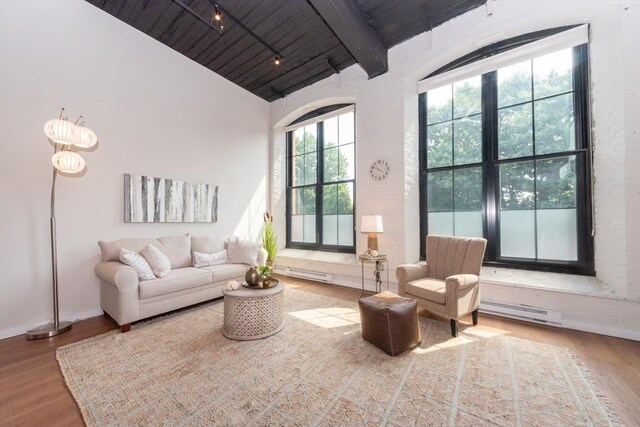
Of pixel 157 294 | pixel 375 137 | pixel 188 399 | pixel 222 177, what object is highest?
pixel 375 137

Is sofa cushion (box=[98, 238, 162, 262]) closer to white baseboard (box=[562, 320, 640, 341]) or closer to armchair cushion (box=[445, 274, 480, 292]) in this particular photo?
armchair cushion (box=[445, 274, 480, 292])

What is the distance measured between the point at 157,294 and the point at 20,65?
278 centimetres

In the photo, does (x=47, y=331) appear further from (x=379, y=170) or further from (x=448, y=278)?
(x=379, y=170)

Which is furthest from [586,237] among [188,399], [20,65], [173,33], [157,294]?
[20,65]

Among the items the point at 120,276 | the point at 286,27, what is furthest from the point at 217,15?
the point at 120,276

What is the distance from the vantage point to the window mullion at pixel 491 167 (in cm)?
321

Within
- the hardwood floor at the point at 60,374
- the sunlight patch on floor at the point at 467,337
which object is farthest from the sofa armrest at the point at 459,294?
the hardwood floor at the point at 60,374

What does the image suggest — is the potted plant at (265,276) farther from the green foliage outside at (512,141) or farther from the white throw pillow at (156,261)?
the green foliage outside at (512,141)

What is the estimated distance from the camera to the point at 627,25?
237 centimetres

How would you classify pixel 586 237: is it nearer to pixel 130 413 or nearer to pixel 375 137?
pixel 375 137

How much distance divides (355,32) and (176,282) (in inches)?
149

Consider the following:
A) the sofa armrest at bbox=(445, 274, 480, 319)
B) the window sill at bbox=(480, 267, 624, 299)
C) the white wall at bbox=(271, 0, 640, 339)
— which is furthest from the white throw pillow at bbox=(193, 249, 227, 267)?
the window sill at bbox=(480, 267, 624, 299)

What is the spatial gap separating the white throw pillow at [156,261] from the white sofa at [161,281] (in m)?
0.09

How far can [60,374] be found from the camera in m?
1.84
